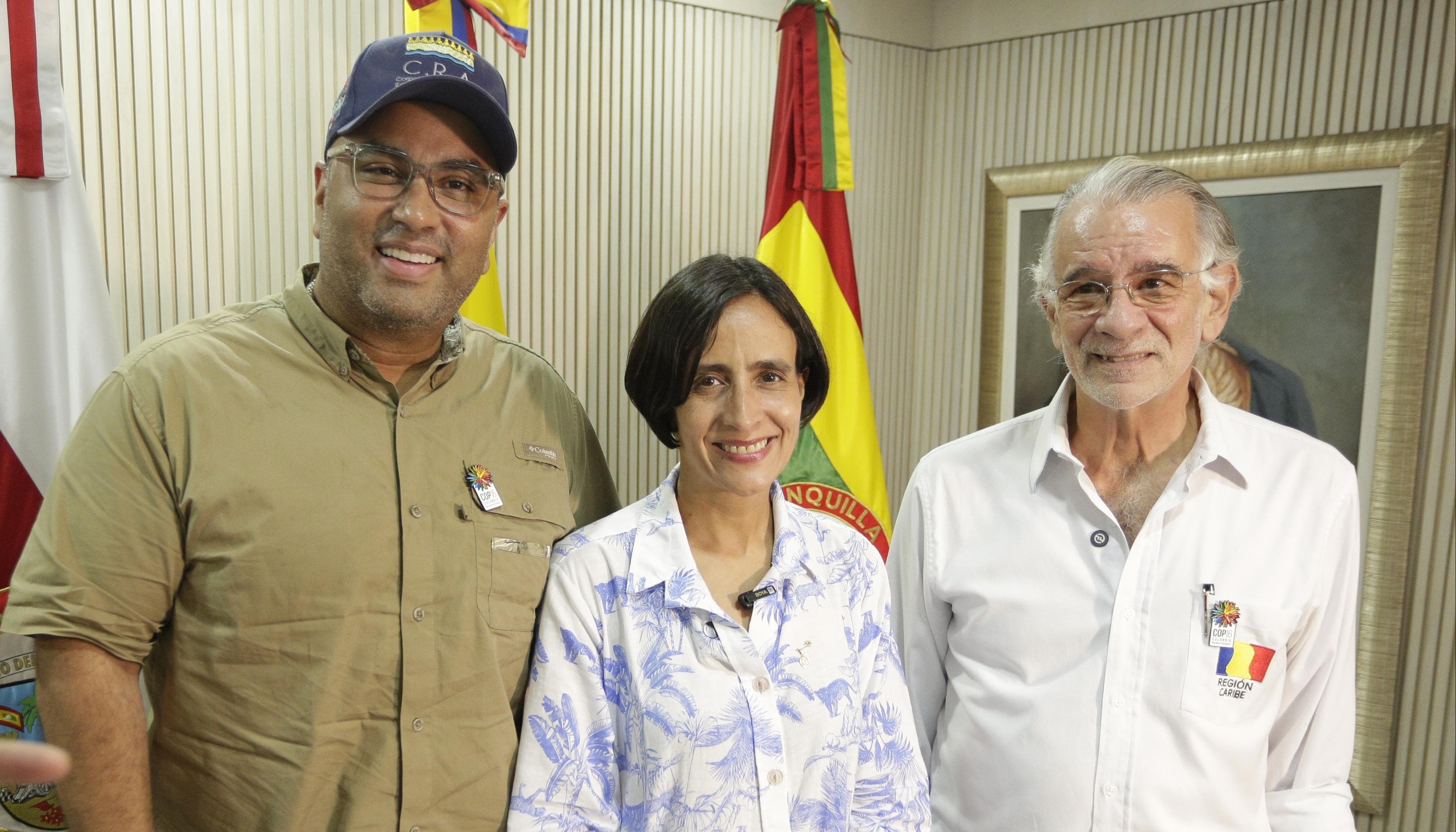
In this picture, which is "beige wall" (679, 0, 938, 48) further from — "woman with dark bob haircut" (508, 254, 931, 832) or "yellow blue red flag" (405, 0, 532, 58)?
"woman with dark bob haircut" (508, 254, 931, 832)

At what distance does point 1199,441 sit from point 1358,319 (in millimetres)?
1783

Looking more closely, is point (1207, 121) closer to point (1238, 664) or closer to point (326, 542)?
point (1238, 664)

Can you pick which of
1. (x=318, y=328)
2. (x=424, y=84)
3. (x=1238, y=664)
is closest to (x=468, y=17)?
(x=424, y=84)

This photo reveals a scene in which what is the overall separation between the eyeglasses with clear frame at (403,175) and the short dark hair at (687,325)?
1.12 feet

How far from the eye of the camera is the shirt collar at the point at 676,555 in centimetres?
151

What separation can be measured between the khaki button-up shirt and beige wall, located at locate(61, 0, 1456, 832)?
1.44 metres

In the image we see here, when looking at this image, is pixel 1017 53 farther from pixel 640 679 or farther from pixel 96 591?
pixel 96 591

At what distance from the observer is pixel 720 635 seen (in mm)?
1515

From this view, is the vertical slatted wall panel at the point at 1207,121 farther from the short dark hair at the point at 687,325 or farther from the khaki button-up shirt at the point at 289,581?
the khaki button-up shirt at the point at 289,581

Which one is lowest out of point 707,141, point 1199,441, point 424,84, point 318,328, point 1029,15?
point 1199,441

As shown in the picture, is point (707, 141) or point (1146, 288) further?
point (707, 141)

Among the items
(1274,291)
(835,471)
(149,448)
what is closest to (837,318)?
(835,471)

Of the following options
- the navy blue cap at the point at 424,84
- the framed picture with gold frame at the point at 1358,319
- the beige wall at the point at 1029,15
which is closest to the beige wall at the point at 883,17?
the beige wall at the point at 1029,15

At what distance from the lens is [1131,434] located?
70.7 inches
